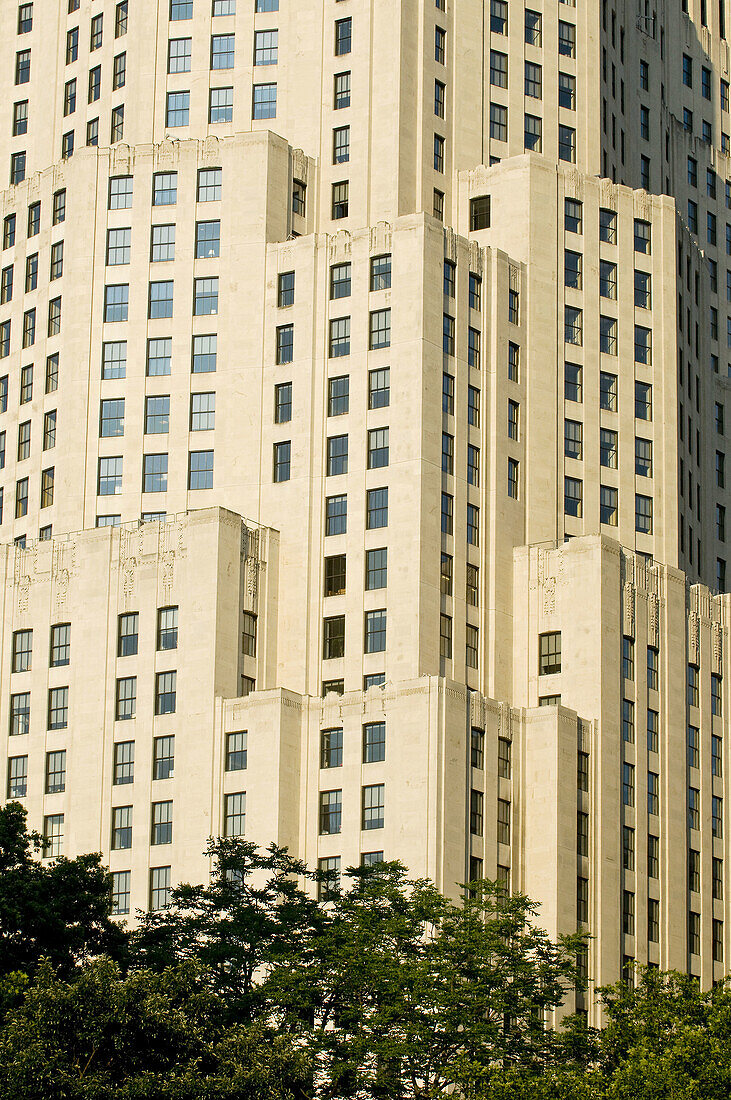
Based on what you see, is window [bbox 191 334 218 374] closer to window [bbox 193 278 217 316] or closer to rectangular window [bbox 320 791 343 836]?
window [bbox 193 278 217 316]

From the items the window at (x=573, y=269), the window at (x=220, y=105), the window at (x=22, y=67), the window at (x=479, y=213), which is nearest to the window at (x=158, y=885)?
the window at (x=573, y=269)

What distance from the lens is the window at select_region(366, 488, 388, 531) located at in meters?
116

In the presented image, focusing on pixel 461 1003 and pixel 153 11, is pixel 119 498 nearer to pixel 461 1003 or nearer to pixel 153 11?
pixel 153 11

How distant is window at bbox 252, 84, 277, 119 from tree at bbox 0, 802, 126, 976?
187 ft

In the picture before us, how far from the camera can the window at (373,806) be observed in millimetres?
107500

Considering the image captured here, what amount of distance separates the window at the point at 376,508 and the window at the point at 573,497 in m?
12.6

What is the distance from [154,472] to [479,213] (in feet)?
78.6

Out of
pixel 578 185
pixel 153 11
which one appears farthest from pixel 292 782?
pixel 153 11

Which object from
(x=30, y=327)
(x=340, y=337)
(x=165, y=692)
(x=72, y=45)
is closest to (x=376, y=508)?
(x=340, y=337)

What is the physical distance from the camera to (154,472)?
12244 centimetres

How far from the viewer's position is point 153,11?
134m

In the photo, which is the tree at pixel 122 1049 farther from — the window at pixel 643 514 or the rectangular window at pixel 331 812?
the window at pixel 643 514

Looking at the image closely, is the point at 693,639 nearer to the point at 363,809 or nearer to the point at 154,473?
the point at 363,809

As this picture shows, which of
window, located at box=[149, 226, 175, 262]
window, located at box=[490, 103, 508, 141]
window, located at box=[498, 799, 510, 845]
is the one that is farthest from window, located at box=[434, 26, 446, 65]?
window, located at box=[498, 799, 510, 845]
